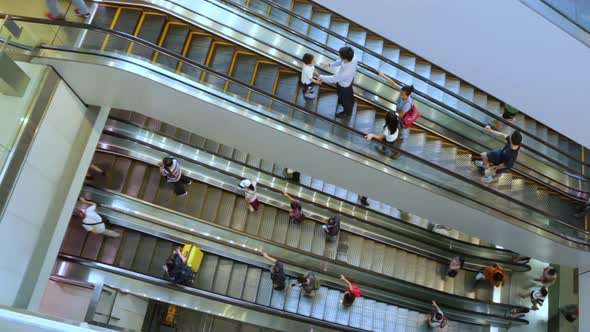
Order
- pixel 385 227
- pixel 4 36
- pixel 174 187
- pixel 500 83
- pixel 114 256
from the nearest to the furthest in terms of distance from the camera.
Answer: pixel 500 83 → pixel 4 36 → pixel 114 256 → pixel 174 187 → pixel 385 227

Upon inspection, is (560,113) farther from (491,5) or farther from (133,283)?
(133,283)

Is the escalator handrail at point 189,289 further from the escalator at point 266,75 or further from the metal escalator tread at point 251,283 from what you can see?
the escalator at point 266,75

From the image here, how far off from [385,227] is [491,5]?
24.3 ft

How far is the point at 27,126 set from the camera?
6242mm

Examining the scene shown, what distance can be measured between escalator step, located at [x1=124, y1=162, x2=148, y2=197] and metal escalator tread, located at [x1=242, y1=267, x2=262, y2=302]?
2648mm

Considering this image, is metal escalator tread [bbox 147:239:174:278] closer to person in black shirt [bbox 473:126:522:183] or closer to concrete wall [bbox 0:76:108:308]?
concrete wall [bbox 0:76:108:308]

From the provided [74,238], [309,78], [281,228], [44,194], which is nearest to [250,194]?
[281,228]

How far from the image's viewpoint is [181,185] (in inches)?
367

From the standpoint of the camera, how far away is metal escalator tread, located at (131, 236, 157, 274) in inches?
352

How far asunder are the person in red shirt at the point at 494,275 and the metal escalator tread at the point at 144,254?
7.95 m

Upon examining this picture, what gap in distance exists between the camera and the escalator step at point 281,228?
10.3 m

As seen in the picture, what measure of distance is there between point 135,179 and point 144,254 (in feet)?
4.53

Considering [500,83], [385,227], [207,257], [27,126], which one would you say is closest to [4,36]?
[27,126]

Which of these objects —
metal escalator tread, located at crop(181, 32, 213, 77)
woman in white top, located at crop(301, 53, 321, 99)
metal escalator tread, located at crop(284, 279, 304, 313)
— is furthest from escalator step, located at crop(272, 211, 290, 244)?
metal escalator tread, located at crop(181, 32, 213, 77)
